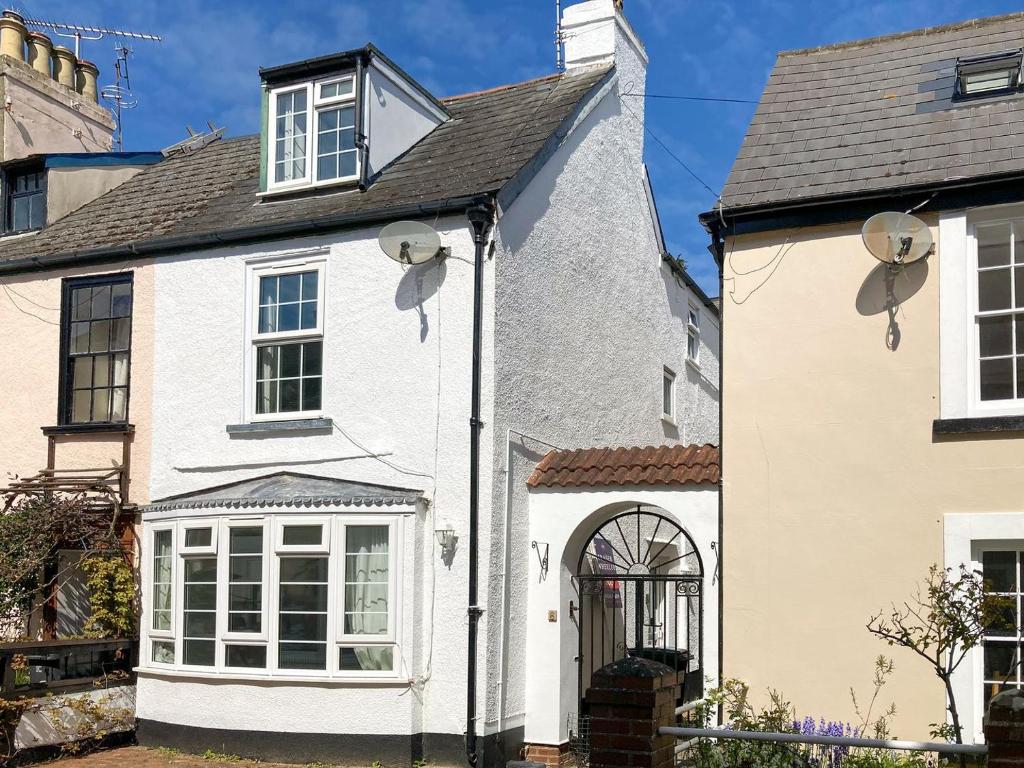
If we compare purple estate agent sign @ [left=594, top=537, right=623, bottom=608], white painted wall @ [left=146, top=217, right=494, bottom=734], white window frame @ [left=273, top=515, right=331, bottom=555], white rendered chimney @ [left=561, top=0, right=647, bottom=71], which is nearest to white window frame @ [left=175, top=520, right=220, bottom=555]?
white painted wall @ [left=146, top=217, right=494, bottom=734]

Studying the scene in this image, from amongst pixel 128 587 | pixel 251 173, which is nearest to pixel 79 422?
pixel 128 587

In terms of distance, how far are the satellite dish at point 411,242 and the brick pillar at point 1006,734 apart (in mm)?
8111

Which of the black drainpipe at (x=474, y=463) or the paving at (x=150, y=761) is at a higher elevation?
the black drainpipe at (x=474, y=463)

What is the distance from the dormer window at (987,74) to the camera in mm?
11359

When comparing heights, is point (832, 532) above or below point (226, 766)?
above

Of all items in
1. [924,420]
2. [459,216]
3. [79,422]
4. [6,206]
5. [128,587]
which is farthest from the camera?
[6,206]

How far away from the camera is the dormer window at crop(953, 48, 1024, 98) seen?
→ 37.3 ft

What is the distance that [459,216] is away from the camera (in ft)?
43.4

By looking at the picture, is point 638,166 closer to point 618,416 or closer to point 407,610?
point 618,416

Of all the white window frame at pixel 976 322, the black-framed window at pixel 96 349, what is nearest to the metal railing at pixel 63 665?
the black-framed window at pixel 96 349

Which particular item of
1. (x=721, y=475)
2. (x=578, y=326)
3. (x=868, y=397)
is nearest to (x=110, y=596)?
(x=578, y=326)

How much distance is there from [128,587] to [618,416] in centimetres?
701

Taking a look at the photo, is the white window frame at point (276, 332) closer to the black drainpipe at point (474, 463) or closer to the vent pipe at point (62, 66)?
the black drainpipe at point (474, 463)

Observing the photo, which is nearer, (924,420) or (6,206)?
(924,420)
